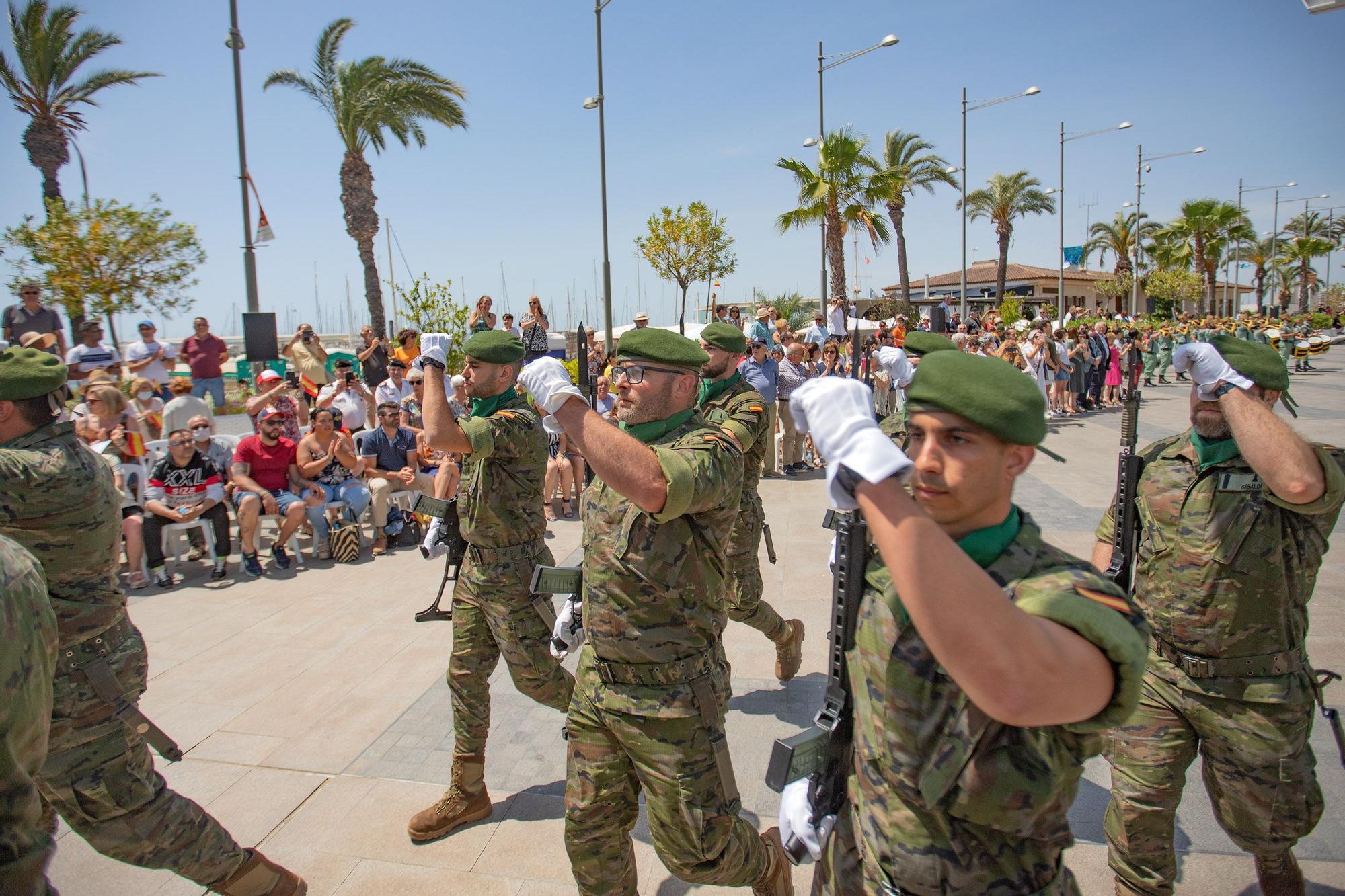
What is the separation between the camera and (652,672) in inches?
103

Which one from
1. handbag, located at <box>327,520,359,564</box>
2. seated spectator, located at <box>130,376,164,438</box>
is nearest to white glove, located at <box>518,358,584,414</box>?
handbag, located at <box>327,520,359,564</box>

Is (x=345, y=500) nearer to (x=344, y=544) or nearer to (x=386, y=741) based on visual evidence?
(x=344, y=544)

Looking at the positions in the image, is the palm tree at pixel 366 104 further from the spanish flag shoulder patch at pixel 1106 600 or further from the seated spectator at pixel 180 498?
the spanish flag shoulder patch at pixel 1106 600

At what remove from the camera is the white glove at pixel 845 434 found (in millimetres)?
1357

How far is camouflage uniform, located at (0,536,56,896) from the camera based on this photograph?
145cm

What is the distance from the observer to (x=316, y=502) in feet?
26.6

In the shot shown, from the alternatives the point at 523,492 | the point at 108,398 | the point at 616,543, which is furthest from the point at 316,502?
the point at 616,543

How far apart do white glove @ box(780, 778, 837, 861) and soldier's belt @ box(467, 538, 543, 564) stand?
1.99m

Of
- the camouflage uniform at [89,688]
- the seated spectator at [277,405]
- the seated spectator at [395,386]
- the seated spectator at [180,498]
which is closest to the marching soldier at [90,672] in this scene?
the camouflage uniform at [89,688]

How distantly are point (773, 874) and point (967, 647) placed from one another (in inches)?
78.7

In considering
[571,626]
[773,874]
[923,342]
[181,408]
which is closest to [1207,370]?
[923,342]

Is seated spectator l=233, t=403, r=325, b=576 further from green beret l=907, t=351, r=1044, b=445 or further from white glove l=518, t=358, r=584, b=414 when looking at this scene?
green beret l=907, t=351, r=1044, b=445

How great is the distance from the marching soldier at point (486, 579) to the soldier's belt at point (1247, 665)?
8.20ft

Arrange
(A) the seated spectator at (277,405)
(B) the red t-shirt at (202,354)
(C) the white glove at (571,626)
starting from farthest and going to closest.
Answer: (B) the red t-shirt at (202,354)
(A) the seated spectator at (277,405)
(C) the white glove at (571,626)
